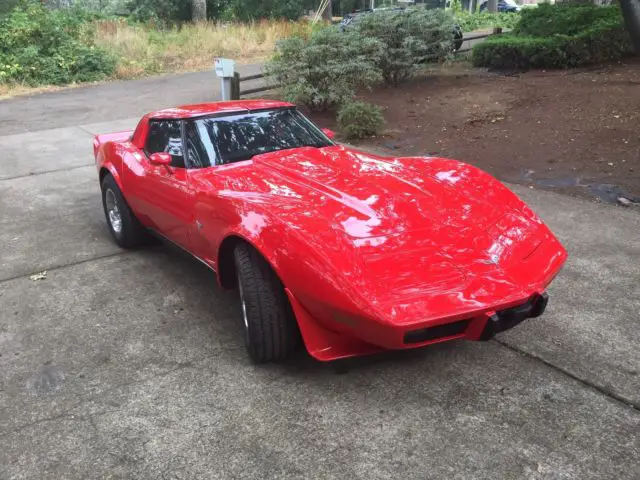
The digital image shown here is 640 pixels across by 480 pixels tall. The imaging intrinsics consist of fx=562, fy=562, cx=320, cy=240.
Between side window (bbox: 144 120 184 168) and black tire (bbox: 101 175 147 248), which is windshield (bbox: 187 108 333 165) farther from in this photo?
black tire (bbox: 101 175 147 248)

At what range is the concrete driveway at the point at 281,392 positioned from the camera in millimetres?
2412

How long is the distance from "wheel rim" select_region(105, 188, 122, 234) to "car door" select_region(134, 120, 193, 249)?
642mm

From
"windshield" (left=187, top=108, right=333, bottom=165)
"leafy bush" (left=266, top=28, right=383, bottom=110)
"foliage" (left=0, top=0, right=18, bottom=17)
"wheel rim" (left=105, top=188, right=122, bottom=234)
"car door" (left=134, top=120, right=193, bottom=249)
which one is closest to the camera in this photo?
"car door" (left=134, top=120, right=193, bottom=249)

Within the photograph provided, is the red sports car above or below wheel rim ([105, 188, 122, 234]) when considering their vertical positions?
above

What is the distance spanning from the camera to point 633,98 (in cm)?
838

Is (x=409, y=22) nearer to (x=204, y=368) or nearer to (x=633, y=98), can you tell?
(x=633, y=98)

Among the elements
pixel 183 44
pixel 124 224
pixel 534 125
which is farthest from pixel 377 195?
pixel 183 44

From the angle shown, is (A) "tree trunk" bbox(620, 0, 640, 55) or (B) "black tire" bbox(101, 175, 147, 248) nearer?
(B) "black tire" bbox(101, 175, 147, 248)

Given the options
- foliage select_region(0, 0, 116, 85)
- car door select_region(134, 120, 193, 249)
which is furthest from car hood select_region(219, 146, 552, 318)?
foliage select_region(0, 0, 116, 85)

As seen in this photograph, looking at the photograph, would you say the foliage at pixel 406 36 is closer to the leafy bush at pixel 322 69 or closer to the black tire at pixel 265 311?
the leafy bush at pixel 322 69

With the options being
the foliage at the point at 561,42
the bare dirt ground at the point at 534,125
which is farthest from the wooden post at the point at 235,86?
the foliage at the point at 561,42

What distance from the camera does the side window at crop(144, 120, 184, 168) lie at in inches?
153

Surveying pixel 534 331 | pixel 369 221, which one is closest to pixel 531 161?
pixel 534 331

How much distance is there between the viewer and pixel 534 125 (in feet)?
27.1
